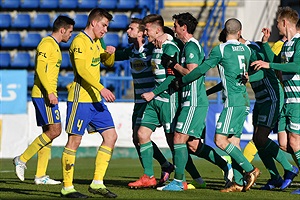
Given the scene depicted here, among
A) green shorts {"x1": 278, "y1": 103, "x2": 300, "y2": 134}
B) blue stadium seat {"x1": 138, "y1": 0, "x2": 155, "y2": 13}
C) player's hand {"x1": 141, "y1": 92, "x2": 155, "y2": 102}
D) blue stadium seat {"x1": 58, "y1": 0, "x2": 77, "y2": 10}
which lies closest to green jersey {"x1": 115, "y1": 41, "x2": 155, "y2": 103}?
player's hand {"x1": 141, "y1": 92, "x2": 155, "y2": 102}

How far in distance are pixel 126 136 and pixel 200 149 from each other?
7.20 m

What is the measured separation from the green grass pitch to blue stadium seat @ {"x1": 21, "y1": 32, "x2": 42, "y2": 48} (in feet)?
29.4

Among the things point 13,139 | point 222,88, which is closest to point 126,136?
point 13,139

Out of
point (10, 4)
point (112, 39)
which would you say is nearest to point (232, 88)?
point (112, 39)

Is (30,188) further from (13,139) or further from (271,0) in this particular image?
(271,0)

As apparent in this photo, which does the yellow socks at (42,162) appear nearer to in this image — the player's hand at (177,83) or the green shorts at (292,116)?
the player's hand at (177,83)

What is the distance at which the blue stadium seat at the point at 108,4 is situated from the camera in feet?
80.7

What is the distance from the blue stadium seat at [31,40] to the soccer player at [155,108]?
14.3 m

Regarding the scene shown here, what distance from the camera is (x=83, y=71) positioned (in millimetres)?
8969

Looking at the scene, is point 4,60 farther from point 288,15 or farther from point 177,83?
point 288,15

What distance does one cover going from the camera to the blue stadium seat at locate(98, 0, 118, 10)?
80.7ft

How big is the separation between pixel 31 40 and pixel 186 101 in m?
15.2

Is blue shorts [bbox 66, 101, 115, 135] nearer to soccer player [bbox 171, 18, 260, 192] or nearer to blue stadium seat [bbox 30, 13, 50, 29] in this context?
soccer player [bbox 171, 18, 260, 192]

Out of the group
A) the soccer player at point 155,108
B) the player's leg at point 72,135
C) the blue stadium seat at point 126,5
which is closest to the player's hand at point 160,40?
the soccer player at point 155,108
